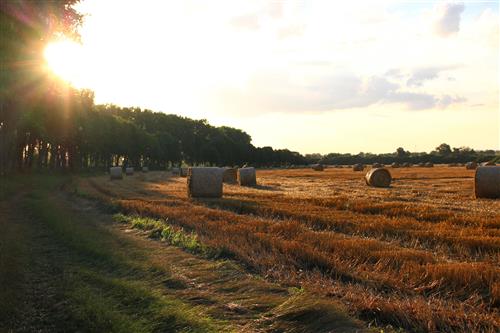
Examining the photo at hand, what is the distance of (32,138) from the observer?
63656 mm

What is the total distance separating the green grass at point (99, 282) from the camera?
6836mm

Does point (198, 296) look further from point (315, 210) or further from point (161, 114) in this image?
point (161, 114)

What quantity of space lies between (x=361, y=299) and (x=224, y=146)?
14250cm

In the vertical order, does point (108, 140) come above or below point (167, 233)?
above

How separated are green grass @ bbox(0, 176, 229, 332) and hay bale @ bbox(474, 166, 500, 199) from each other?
52.9ft

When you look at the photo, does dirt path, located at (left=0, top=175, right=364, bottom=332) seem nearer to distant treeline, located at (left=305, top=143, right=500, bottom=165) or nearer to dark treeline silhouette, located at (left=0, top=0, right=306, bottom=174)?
dark treeline silhouette, located at (left=0, top=0, right=306, bottom=174)

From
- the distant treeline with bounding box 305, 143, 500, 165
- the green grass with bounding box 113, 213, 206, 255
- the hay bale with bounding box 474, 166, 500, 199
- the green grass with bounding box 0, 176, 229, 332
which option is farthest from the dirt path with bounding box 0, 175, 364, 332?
the distant treeline with bounding box 305, 143, 500, 165

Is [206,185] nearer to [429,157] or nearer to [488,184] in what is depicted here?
[488,184]

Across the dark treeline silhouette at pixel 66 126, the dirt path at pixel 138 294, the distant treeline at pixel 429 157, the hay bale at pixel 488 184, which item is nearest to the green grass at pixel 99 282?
the dirt path at pixel 138 294

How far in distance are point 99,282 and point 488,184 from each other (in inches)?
797

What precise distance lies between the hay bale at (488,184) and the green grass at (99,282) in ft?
52.9

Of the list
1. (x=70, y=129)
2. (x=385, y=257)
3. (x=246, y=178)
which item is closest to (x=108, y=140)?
(x=70, y=129)

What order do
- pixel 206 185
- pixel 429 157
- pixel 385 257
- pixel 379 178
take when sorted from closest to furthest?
pixel 385 257
pixel 206 185
pixel 379 178
pixel 429 157

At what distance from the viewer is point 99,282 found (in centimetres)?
897
